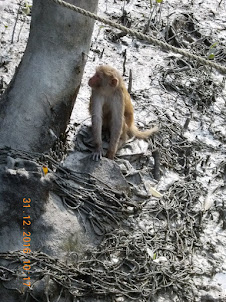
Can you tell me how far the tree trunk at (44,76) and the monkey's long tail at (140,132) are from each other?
1.43 meters

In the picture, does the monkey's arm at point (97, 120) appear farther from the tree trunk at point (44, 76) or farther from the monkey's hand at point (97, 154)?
the tree trunk at point (44, 76)

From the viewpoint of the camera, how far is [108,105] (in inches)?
307

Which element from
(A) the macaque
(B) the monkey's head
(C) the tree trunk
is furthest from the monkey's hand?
(B) the monkey's head

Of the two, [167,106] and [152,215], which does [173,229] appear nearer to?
[152,215]

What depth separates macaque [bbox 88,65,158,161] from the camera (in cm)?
Result: 756

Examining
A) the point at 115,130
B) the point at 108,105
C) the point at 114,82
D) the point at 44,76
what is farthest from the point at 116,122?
the point at 44,76

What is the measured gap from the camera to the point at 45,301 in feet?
17.9

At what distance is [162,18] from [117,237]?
6.72 meters

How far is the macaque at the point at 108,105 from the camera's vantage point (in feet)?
24.8

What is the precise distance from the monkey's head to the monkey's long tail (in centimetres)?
96
